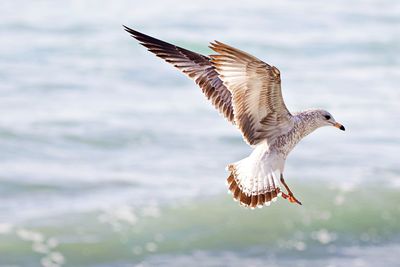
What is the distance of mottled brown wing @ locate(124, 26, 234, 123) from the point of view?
16.0ft

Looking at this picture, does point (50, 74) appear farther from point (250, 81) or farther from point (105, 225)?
point (250, 81)

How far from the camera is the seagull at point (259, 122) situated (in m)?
4.18

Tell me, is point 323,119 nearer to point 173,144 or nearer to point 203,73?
point 203,73

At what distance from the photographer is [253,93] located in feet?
14.1

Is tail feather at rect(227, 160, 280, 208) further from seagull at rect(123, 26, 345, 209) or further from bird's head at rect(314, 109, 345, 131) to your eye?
bird's head at rect(314, 109, 345, 131)

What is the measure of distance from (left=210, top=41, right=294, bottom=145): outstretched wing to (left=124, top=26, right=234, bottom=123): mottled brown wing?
1.21 feet

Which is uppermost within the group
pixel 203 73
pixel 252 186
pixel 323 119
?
pixel 203 73

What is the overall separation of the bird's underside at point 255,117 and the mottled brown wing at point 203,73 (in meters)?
0.15

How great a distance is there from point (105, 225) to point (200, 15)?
6.64 metres

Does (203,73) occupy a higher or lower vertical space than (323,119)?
higher

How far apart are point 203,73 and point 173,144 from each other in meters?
5.26

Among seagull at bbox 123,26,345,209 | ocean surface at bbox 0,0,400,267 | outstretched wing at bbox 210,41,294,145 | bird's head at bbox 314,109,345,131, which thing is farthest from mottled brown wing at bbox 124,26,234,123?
ocean surface at bbox 0,0,400,267

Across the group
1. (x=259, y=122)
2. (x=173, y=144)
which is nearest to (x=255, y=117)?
(x=259, y=122)

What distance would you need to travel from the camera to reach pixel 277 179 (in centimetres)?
436
